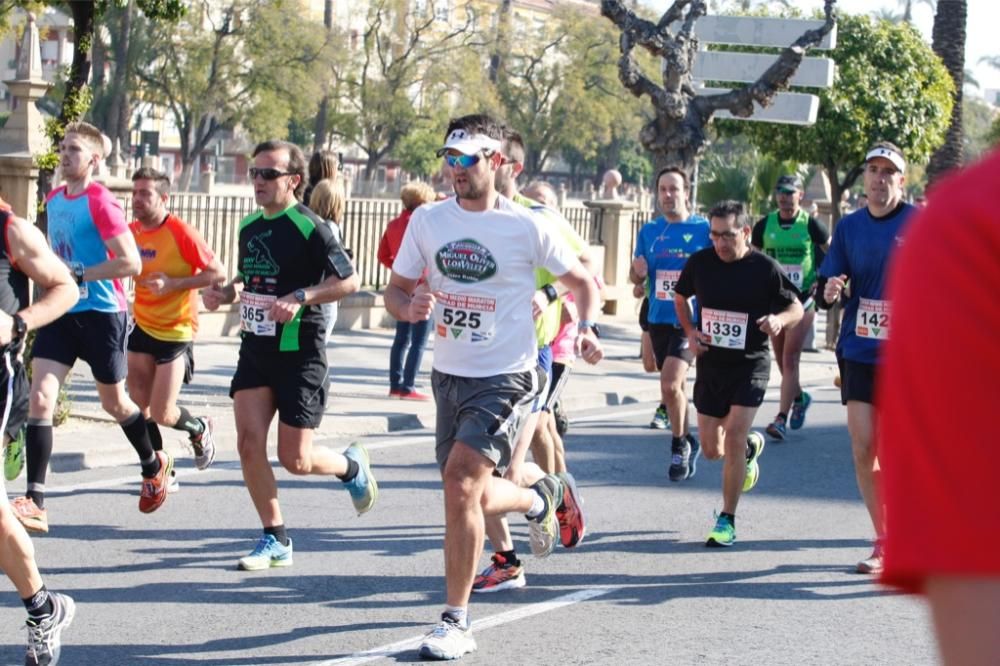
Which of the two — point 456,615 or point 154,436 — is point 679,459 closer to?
point 154,436

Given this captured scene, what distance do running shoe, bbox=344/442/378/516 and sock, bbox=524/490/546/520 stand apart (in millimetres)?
1100

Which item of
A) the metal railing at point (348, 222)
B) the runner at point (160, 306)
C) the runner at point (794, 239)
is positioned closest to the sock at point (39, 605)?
the runner at point (160, 306)

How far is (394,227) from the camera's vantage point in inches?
527

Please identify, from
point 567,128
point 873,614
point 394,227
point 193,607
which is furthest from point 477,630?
point 567,128

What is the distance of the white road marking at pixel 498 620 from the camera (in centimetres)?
582

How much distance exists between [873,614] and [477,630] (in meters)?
1.83

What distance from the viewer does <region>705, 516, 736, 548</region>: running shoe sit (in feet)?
26.6

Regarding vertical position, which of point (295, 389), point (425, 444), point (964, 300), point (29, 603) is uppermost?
point (964, 300)

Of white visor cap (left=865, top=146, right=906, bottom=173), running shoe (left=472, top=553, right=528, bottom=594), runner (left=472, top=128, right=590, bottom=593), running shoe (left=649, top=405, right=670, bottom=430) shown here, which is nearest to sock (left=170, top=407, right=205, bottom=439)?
runner (left=472, top=128, right=590, bottom=593)

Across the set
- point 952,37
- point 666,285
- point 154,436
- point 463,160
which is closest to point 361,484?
point 154,436

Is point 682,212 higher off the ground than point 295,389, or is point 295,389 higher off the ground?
point 682,212

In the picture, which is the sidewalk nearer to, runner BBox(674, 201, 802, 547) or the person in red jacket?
the person in red jacket

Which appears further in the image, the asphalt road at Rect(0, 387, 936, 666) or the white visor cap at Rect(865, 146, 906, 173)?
the white visor cap at Rect(865, 146, 906, 173)

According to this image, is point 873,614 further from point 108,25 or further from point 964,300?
point 108,25
